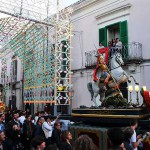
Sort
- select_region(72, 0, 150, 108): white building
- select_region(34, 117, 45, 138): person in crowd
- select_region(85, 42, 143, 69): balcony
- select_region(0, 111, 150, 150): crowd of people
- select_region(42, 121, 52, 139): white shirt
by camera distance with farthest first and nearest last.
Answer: select_region(72, 0, 150, 108): white building, select_region(85, 42, 143, 69): balcony, select_region(34, 117, 45, 138): person in crowd, select_region(42, 121, 52, 139): white shirt, select_region(0, 111, 150, 150): crowd of people

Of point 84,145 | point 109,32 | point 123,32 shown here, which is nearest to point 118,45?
point 123,32

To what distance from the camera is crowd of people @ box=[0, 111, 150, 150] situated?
329 centimetres

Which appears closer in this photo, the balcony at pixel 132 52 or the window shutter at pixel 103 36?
the balcony at pixel 132 52

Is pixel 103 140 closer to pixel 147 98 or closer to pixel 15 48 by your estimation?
pixel 147 98

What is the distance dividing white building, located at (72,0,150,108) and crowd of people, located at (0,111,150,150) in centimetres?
515

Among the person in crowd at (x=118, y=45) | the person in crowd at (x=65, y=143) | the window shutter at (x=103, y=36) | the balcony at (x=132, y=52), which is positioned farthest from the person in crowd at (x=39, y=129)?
the window shutter at (x=103, y=36)

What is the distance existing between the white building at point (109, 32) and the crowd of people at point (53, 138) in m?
5.15

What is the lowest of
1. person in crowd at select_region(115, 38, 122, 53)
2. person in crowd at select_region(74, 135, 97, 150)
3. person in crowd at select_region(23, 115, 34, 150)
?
person in crowd at select_region(23, 115, 34, 150)

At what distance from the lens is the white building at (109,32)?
11.5 meters

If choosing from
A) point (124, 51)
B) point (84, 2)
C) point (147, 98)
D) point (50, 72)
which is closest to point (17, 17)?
point (50, 72)

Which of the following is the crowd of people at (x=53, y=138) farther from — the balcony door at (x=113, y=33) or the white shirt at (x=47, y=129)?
the balcony door at (x=113, y=33)

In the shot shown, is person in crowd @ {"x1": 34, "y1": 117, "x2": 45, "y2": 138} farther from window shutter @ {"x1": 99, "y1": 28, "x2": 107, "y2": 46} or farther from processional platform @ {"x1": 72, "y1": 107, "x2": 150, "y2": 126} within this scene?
window shutter @ {"x1": 99, "y1": 28, "x2": 107, "y2": 46}

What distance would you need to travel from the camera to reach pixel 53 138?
6.72 m

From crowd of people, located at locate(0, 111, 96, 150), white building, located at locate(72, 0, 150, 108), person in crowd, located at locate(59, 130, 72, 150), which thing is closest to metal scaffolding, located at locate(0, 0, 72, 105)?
white building, located at locate(72, 0, 150, 108)
